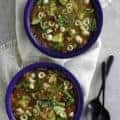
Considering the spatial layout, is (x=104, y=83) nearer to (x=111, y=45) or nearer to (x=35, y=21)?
(x=111, y=45)

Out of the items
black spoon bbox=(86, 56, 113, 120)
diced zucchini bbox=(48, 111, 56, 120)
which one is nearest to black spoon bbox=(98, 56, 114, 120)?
black spoon bbox=(86, 56, 113, 120)

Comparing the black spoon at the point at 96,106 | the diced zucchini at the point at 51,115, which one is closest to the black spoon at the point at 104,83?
the black spoon at the point at 96,106

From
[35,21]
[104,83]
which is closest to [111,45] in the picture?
[104,83]

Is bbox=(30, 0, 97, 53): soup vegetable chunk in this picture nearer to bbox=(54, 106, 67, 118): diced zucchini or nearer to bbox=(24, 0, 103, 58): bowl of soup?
bbox=(24, 0, 103, 58): bowl of soup

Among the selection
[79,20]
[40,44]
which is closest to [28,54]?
[40,44]

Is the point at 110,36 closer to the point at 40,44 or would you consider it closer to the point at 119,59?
the point at 119,59

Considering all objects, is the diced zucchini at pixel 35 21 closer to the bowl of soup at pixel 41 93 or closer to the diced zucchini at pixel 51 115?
the bowl of soup at pixel 41 93
